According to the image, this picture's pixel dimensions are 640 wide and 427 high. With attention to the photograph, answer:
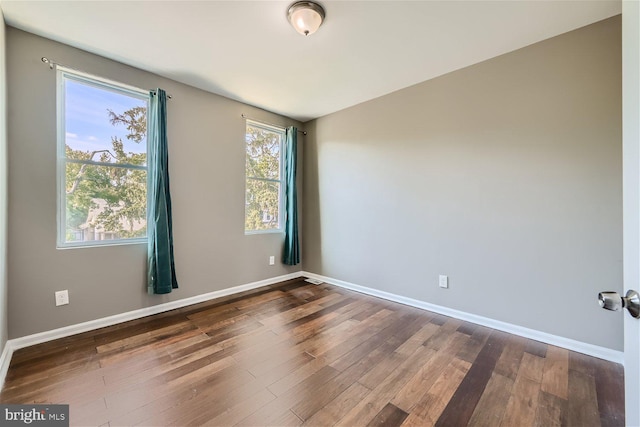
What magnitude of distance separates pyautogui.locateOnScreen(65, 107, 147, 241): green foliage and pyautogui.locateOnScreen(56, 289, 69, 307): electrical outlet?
1.48 ft

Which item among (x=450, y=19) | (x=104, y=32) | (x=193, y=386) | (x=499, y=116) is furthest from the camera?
(x=499, y=116)

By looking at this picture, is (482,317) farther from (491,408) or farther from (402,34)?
(402,34)

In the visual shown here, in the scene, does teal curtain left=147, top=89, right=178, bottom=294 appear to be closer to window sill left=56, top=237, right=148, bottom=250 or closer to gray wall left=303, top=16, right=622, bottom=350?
window sill left=56, top=237, right=148, bottom=250

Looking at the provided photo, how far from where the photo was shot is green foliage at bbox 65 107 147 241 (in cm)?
232

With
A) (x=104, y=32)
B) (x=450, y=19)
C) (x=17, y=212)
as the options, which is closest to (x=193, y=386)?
(x=17, y=212)

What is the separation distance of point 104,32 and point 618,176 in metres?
4.06

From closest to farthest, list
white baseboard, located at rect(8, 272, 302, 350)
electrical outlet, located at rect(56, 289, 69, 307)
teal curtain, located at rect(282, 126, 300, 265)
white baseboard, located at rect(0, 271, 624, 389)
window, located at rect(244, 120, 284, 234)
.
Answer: white baseboard, located at rect(0, 271, 624, 389)
white baseboard, located at rect(8, 272, 302, 350)
electrical outlet, located at rect(56, 289, 69, 307)
window, located at rect(244, 120, 284, 234)
teal curtain, located at rect(282, 126, 300, 265)

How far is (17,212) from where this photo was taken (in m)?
2.05

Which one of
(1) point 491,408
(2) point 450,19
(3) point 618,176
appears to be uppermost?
(2) point 450,19

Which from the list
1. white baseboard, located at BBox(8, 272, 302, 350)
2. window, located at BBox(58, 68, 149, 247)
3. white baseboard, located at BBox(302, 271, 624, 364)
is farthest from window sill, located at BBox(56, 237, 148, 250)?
white baseboard, located at BBox(302, 271, 624, 364)

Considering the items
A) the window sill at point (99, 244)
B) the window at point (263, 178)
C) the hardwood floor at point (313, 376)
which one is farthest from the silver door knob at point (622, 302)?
the window at point (263, 178)

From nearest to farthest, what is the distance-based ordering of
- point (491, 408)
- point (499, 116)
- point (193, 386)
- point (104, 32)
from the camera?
point (491, 408) < point (193, 386) < point (104, 32) < point (499, 116)

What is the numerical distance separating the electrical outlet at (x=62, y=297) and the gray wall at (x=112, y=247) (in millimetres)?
33

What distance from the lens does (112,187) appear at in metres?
2.51
